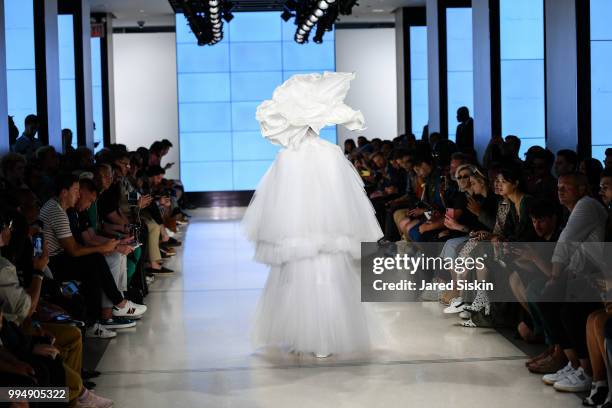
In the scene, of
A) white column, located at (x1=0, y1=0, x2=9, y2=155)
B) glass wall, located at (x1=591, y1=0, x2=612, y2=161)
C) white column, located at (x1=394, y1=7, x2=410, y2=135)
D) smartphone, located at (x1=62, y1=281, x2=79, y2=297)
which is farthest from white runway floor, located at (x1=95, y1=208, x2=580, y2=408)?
white column, located at (x1=394, y1=7, x2=410, y2=135)

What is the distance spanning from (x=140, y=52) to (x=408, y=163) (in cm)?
1016

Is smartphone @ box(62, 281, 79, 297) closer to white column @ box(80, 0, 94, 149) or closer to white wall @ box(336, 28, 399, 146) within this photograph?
white column @ box(80, 0, 94, 149)

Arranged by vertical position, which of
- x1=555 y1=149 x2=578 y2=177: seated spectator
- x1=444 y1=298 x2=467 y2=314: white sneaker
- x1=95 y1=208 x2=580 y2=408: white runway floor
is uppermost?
x1=555 y1=149 x2=578 y2=177: seated spectator

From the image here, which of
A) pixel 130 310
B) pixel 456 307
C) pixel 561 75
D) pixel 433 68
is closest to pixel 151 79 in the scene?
pixel 433 68

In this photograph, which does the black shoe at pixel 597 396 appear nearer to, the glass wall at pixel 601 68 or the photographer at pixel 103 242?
the photographer at pixel 103 242

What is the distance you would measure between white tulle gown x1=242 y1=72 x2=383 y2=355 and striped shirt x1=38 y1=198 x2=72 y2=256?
3.61 feet

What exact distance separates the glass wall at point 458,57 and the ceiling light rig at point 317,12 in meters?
1.26

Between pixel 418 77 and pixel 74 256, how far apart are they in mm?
11718

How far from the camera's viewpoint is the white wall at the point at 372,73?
1844 centimetres

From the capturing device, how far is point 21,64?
9.95 meters

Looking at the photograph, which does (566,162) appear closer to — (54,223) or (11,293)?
(54,223)

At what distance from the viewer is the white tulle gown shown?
206 inches

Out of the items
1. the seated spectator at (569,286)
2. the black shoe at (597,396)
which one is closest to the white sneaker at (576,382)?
the seated spectator at (569,286)

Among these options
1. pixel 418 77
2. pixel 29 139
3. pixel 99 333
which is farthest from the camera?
pixel 418 77
